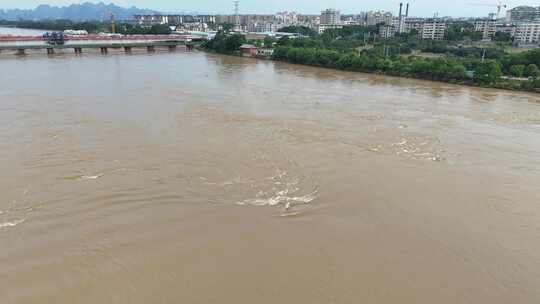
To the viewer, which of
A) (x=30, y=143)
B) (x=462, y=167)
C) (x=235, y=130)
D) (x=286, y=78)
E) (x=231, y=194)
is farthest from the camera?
(x=286, y=78)

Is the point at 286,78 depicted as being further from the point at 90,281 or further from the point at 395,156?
the point at 90,281

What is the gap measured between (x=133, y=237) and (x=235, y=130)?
10.6 ft

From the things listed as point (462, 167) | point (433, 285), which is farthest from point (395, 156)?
point (433, 285)

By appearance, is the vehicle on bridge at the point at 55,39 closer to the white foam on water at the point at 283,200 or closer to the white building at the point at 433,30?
the white foam on water at the point at 283,200

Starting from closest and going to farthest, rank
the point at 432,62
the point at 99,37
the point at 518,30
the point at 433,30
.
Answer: the point at 432,62 < the point at 99,37 < the point at 518,30 < the point at 433,30

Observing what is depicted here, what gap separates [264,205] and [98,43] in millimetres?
20334

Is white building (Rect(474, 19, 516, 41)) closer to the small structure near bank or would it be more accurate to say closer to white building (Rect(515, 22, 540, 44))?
white building (Rect(515, 22, 540, 44))

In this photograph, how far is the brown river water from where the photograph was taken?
2760 millimetres

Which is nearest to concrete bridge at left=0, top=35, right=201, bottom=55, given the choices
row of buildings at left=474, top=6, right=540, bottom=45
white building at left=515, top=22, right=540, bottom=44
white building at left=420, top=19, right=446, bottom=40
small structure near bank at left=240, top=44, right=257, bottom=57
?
small structure near bank at left=240, top=44, right=257, bottom=57

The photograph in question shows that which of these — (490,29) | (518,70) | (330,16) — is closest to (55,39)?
(518,70)

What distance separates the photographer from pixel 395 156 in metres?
5.23

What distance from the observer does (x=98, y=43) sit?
68.6 ft

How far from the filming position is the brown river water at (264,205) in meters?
2.76

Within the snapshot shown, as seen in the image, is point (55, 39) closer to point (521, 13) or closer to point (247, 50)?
point (247, 50)
